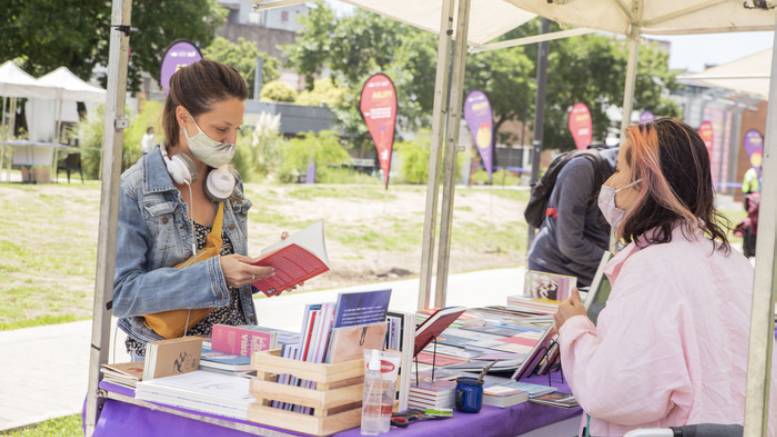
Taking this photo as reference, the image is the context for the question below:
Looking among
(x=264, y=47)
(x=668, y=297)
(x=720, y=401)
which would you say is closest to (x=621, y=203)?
(x=668, y=297)

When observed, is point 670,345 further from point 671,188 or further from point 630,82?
point 630,82

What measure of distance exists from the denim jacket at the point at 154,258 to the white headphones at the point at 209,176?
0.09 feet

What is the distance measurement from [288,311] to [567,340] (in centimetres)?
805

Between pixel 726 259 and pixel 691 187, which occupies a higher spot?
pixel 691 187

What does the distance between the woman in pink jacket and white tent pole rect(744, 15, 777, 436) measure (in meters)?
0.22

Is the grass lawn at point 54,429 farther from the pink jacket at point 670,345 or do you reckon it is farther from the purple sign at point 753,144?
the purple sign at point 753,144

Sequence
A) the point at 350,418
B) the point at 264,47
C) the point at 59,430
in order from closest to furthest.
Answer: the point at 350,418, the point at 59,430, the point at 264,47

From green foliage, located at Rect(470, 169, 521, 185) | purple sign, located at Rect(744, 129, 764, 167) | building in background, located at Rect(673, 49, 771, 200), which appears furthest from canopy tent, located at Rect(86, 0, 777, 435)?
building in background, located at Rect(673, 49, 771, 200)

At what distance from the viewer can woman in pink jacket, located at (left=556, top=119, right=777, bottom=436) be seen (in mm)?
2291

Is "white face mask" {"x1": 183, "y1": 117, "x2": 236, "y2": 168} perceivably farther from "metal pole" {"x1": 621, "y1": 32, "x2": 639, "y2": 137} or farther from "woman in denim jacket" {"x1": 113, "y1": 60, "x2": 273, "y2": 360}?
"metal pole" {"x1": 621, "y1": 32, "x2": 639, "y2": 137}

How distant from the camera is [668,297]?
230 centimetres

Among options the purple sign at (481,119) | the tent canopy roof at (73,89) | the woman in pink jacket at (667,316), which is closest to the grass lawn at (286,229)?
the purple sign at (481,119)

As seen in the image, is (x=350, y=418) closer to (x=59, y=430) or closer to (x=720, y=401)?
(x=720, y=401)

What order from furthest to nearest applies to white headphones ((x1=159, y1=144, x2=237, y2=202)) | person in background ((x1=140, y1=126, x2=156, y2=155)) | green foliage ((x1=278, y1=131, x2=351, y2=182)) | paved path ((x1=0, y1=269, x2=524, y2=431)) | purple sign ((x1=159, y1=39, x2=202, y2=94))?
green foliage ((x1=278, y1=131, x2=351, y2=182)) → person in background ((x1=140, y1=126, x2=156, y2=155)) → purple sign ((x1=159, y1=39, x2=202, y2=94)) → paved path ((x1=0, y1=269, x2=524, y2=431)) → white headphones ((x1=159, y1=144, x2=237, y2=202))
